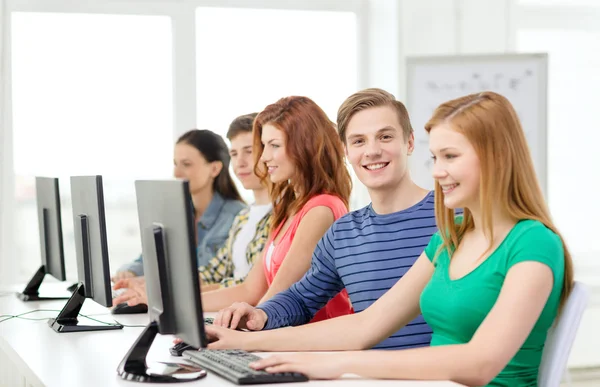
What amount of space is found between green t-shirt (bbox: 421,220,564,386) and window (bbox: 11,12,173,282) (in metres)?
3.30

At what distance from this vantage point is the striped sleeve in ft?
7.34

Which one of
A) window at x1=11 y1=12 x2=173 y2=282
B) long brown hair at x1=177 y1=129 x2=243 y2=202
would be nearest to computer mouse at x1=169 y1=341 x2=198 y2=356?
long brown hair at x1=177 y1=129 x2=243 y2=202

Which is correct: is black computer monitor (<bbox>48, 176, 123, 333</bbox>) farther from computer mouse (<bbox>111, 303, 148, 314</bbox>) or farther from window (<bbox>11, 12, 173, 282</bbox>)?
window (<bbox>11, 12, 173, 282</bbox>)

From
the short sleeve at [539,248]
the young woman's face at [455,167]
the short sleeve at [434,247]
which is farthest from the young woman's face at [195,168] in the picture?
the short sleeve at [539,248]

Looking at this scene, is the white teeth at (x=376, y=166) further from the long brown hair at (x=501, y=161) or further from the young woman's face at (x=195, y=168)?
the young woman's face at (x=195, y=168)

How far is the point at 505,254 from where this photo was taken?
170 centimetres

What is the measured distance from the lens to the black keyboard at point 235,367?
162 centimetres

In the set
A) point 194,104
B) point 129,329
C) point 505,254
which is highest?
point 194,104

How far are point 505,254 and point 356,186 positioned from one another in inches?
133

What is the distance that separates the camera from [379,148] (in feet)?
7.45

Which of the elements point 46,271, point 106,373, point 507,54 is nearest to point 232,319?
point 106,373

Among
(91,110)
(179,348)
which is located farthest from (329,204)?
(91,110)

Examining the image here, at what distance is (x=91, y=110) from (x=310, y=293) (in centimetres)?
286

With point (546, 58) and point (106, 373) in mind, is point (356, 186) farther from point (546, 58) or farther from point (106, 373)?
point (106, 373)
